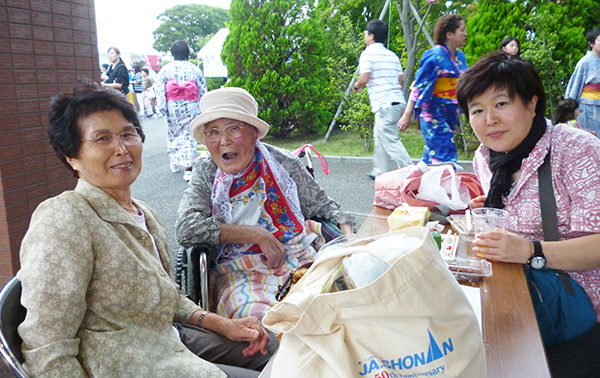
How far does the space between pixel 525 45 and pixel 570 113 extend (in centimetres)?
230

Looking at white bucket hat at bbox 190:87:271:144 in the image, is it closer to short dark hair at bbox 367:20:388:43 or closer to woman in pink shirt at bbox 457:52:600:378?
woman in pink shirt at bbox 457:52:600:378

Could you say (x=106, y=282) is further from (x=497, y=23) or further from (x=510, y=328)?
(x=497, y=23)

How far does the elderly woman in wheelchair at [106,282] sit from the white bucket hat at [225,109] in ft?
1.56

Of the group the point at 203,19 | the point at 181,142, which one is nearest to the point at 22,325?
the point at 181,142

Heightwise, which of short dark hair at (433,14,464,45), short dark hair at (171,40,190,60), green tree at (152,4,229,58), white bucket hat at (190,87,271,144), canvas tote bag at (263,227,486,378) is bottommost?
canvas tote bag at (263,227,486,378)

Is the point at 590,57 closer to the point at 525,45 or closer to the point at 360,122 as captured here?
the point at 525,45

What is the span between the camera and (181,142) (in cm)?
708

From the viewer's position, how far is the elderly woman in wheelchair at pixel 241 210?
216 centimetres

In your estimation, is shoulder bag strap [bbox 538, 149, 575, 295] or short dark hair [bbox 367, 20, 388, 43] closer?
shoulder bag strap [bbox 538, 149, 575, 295]

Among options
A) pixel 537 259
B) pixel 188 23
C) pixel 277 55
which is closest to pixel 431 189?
pixel 537 259

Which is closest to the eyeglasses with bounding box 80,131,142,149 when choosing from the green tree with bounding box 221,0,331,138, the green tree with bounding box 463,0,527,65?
the green tree with bounding box 463,0,527,65

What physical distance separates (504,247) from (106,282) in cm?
137

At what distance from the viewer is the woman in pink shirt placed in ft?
5.08

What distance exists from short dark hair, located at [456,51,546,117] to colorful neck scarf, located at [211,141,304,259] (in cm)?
109
